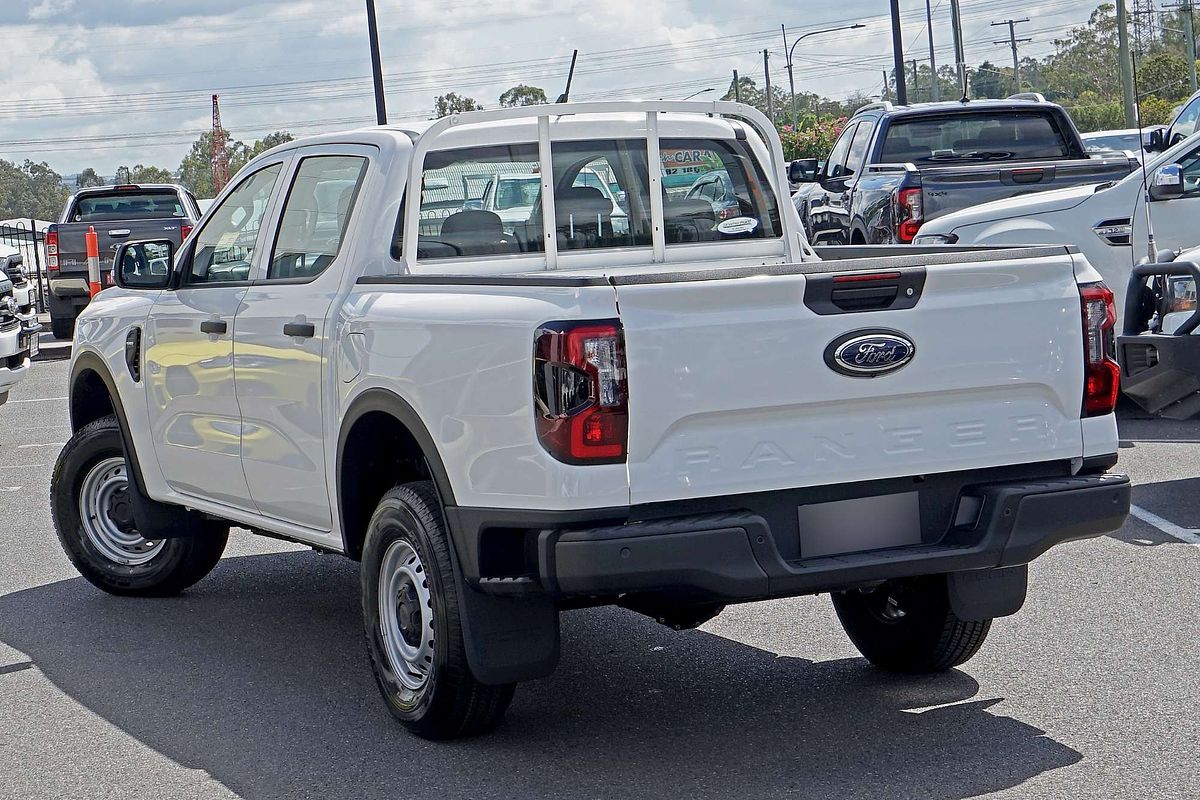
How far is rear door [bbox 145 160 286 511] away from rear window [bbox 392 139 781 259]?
88 cm

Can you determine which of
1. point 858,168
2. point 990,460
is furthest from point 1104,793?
point 858,168

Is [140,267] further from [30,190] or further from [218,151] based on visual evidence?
[30,190]

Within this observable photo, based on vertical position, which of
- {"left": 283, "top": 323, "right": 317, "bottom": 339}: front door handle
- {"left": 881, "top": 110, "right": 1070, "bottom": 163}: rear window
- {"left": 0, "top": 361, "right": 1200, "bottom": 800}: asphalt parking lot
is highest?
{"left": 881, "top": 110, "right": 1070, "bottom": 163}: rear window

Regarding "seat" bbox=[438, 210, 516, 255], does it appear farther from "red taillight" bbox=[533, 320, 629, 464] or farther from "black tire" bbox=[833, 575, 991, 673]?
"black tire" bbox=[833, 575, 991, 673]

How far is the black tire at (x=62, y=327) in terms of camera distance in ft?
70.4

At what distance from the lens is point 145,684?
19.3ft

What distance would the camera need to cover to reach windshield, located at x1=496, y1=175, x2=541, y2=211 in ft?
19.2

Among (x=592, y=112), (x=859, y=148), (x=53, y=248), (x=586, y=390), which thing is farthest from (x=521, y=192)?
(x=53, y=248)

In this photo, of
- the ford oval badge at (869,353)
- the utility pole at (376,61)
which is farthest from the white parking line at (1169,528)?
the utility pole at (376,61)

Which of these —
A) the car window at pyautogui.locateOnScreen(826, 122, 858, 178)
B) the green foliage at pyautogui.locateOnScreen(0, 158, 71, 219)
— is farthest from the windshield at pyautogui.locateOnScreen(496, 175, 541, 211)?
the green foliage at pyautogui.locateOnScreen(0, 158, 71, 219)

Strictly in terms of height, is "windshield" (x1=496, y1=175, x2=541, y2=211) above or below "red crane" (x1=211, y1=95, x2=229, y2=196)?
below

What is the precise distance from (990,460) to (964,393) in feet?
0.70

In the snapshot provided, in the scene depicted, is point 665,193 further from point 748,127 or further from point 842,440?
point 842,440

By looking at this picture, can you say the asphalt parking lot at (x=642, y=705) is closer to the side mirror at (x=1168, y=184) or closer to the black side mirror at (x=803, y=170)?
the side mirror at (x=1168, y=184)
